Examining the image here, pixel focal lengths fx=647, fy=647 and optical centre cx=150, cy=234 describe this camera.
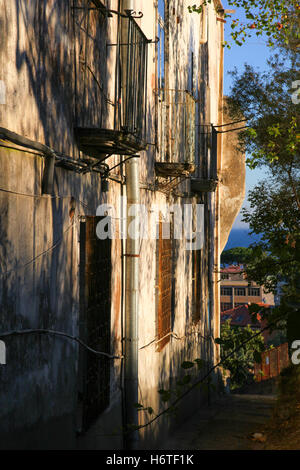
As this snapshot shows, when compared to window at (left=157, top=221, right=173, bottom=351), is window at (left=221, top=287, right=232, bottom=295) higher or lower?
lower

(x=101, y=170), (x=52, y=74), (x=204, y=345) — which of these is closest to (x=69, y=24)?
(x=52, y=74)

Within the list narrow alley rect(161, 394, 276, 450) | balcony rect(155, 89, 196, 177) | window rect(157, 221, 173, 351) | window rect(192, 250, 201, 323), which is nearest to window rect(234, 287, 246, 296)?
window rect(192, 250, 201, 323)

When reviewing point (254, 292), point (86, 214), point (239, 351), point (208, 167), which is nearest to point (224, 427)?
point (86, 214)

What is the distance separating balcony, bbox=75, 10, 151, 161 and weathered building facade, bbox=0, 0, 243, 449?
0.06ft

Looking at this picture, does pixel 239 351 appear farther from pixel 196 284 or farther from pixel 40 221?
pixel 40 221

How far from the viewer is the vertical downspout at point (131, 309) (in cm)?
823

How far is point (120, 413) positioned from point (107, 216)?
2.52 meters

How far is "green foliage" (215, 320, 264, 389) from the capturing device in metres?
6.95

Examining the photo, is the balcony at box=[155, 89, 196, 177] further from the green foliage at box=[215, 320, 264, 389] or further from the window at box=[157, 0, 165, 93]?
the green foliage at box=[215, 320, 264, 389]

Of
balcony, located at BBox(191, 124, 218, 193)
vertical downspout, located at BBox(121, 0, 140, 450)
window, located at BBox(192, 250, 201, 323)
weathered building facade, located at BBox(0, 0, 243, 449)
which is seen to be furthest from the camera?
window, located at BBox(192, 250, 201, 323)

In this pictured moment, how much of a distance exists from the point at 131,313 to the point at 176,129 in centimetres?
405

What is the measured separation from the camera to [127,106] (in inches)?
284

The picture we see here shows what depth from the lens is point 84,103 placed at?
667 cm
